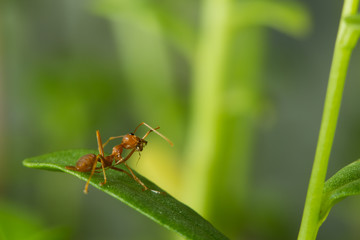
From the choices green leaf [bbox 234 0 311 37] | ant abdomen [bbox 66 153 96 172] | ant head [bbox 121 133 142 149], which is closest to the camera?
ant abdomen [bbox 66 153 96 172]

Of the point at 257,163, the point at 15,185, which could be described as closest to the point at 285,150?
the point at 257,163

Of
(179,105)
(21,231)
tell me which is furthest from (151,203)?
(179,105)

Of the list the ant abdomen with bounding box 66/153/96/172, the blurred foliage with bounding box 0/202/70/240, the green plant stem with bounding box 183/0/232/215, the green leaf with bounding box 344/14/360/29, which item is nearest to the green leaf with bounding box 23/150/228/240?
the ant abdomen with bounding box 66/153/96/172

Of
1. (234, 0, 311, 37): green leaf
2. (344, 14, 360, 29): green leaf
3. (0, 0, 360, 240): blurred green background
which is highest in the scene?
(344, 14, 360, 29): green leaf

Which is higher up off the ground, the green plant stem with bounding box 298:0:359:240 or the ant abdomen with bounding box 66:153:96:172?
the green plant stem with bounding box 298:0:359:240

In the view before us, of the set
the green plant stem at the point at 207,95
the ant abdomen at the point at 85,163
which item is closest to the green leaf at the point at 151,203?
the ant abdomen at the point at 85,163

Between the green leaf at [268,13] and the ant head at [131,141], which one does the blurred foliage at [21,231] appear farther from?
the green leaf at [268,13]

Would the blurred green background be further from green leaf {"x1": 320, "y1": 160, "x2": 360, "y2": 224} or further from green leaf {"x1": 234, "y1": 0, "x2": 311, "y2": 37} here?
green leaf {"x1": 320, "y1": 160, "x2": 360, "y2": 224}
